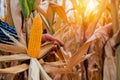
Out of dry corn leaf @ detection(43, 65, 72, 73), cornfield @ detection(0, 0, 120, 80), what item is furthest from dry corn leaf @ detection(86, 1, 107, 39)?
dry corn leaf @ detection(43, 65, 72, 73)

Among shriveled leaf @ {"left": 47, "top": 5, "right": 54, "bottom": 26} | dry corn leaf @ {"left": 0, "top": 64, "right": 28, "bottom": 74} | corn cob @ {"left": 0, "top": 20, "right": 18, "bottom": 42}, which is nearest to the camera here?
dry corn leaf @ {"left": 0, "top": 64, "right": 28, "bottom": 74}

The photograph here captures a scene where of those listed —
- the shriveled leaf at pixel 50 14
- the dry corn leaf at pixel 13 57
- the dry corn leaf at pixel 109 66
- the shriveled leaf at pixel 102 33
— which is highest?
the shriveled leaf at pixel 50 14

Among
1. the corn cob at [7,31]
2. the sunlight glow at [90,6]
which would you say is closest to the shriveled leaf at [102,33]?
the sunlight glow at [90,6]

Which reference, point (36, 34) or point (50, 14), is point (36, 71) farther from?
point (50, 14)

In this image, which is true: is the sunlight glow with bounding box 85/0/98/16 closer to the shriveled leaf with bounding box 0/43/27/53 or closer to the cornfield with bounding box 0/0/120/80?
the cornfield with bounding box 0/0/120/80

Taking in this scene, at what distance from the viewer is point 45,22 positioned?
782mm

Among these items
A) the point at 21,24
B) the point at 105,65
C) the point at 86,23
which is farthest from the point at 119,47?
the point at 21,24

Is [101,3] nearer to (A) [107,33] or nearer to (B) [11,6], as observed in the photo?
(A) [107,33]

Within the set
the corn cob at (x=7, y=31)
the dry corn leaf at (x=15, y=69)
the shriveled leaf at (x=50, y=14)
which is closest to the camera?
the dry corn leaf at (x=15, y=69)

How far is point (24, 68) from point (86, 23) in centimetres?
21

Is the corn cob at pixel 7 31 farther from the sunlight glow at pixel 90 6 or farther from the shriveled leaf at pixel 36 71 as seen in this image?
the sunlight glow at pixel 90 6

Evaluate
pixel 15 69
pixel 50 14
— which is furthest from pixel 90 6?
pixel 15 69

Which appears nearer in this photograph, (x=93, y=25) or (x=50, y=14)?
(x=93, y=25)

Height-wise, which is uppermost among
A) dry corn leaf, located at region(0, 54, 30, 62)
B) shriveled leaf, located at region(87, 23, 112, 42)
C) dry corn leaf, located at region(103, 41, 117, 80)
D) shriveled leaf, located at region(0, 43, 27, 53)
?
shriveled leaf, located at region(87, 23, 112, 42)
